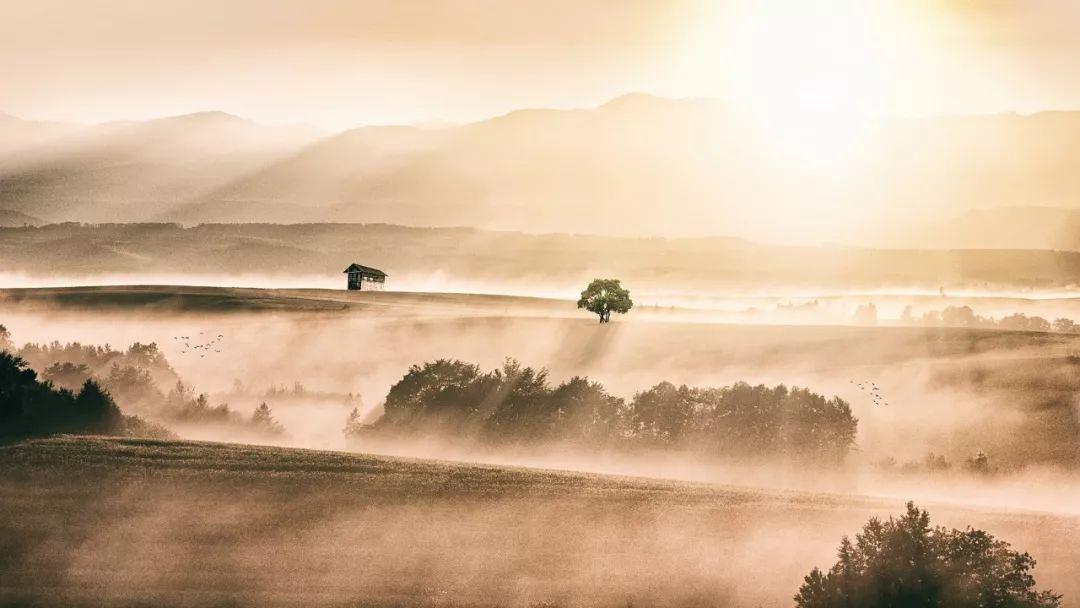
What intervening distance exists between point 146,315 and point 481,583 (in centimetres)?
7350

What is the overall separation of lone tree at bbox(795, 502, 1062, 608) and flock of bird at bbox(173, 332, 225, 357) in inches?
2320

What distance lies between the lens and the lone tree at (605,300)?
322ft

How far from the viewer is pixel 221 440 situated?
51.8 metres

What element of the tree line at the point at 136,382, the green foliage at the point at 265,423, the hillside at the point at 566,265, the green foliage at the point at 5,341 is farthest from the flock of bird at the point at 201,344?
the hillside at the point at 566,265

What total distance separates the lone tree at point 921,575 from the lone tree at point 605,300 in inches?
2598

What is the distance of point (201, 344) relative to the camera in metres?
85.6

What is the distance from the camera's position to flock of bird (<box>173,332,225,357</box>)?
82.9 meters

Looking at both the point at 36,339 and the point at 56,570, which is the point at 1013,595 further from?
the point at 36,339

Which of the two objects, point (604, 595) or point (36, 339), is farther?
point (36, 339)

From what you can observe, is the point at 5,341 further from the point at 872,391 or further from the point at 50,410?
the point at 872,391

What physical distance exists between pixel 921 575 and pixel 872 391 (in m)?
39.9

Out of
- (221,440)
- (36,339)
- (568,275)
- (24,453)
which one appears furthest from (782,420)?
(568,275)

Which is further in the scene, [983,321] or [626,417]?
[983,321]

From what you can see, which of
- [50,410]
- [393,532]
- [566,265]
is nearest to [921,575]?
[393,532]
